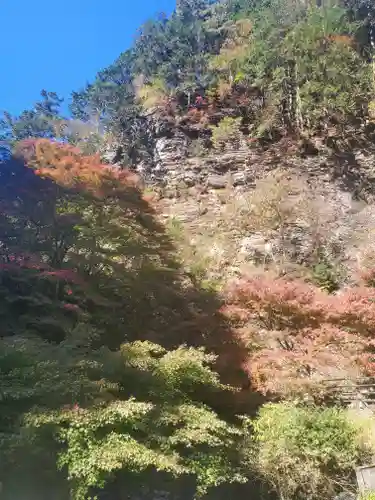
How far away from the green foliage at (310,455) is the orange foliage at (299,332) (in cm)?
109

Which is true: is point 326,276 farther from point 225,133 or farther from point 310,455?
point 225,133

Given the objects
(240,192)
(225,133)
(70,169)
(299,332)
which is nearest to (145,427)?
(299,332)

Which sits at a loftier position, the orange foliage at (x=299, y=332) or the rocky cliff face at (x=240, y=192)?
the rocky cliff face at (x=240, y=192)

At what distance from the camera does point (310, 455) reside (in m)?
7.61

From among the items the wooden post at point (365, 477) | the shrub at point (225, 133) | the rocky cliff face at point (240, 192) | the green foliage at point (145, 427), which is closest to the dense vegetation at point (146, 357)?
the green foliage at point (145, 427)

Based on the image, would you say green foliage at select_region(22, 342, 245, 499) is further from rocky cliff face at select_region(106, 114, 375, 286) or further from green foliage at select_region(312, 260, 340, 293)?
green foliage at select_region(312, 260, 340, 293)

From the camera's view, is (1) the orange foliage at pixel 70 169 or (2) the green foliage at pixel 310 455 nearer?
(2) the green foliage at pixel 310 455

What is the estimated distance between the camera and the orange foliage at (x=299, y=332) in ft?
30.0

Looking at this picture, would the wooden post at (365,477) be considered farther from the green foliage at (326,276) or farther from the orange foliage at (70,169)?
the green foliage at (326,276)

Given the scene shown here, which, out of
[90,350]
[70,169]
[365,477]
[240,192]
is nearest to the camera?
[365,477]

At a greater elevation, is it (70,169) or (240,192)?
(240,192)

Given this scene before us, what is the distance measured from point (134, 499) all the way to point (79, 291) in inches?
170

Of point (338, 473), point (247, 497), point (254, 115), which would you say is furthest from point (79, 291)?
point (254, 115)

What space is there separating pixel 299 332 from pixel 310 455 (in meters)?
2.83
